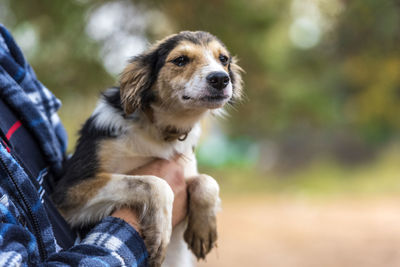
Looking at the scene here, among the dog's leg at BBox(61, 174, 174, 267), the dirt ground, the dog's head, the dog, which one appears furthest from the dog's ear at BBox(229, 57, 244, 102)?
the dirt ground

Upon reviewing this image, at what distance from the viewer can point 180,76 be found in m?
1.96

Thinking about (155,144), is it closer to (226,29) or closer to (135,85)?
(135,85)

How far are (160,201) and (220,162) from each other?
14024mm

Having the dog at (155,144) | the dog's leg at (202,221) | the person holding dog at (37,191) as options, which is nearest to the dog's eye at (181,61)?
the dog at (155,144)

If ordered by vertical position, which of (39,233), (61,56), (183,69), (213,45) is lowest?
(39,233)

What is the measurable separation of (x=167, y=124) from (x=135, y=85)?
23 centimetres

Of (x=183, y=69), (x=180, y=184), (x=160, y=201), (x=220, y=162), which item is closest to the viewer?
(x=160, y=201)

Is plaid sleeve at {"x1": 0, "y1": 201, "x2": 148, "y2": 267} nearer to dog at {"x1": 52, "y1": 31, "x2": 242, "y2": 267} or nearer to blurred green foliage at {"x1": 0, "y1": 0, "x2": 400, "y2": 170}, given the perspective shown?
dog at {"x1": 52, "y1": 31, "x2": 242, "y2": 267}

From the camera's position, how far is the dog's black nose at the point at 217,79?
1.85 meters

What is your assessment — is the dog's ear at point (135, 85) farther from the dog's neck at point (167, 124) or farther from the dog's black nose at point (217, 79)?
the dog's black nose at point (217, 79)

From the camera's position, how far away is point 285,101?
1164cm

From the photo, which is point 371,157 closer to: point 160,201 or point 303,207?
point 303,207

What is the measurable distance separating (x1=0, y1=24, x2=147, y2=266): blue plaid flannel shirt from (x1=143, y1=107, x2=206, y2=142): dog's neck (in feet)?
1.67

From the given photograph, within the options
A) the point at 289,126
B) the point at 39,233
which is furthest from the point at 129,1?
the point at 289,126
